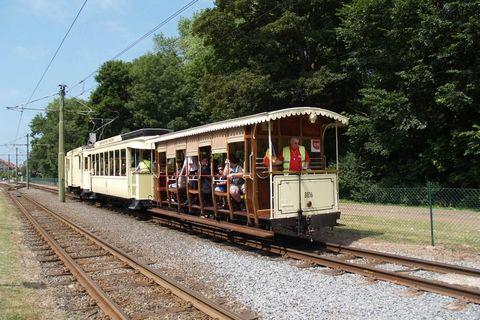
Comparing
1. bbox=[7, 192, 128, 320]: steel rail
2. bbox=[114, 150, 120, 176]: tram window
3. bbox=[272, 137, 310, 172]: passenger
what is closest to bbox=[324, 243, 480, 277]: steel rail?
bbox=[272, 137, 310, 172]: passenger

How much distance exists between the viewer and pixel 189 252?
11.0 m

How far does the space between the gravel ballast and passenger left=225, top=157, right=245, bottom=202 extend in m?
1.26

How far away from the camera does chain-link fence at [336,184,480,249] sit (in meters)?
12.2

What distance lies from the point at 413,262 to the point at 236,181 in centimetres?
446

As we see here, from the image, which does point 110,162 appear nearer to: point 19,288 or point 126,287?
point 19,288

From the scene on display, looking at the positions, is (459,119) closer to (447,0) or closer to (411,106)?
(411,106)

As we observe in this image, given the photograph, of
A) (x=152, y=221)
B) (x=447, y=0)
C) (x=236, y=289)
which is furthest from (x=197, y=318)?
(x=447, y=0)

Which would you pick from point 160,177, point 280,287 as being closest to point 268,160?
point 280,287

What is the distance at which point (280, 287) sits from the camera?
775cm

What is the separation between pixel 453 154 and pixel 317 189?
10557mm

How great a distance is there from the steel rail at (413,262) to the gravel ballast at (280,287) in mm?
1282

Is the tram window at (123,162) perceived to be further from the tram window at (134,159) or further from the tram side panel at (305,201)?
the tram side panel at (305,201)

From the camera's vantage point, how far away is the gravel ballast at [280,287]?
6.41 metres

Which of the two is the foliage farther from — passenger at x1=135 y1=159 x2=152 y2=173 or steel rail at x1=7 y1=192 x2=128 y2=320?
steel rail at x1=7 y1=192 x2=128 y2=320
